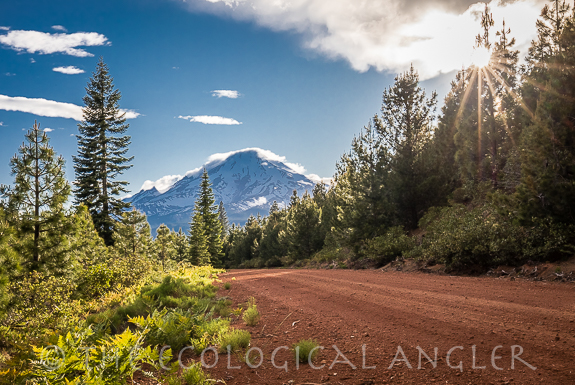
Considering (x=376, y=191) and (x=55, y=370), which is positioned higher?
(x=376, y=191)

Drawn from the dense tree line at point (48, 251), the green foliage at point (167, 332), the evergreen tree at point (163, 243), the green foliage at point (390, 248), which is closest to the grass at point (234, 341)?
the green foliage at point (167, 332)

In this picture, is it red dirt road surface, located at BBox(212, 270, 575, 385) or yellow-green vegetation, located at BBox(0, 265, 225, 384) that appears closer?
yellow-green vegetation, located at BBox(0, 265, 225, 384)

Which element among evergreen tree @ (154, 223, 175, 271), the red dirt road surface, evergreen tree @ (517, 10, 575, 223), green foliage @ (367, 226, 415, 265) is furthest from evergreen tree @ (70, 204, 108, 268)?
evergreen tree @ (154, 223, 175, 271)

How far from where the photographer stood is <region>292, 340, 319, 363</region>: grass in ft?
12.5

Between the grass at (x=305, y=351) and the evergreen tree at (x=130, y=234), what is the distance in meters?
24.4

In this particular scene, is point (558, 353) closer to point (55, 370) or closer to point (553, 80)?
point (55, 370)

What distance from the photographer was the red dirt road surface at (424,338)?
309 cm

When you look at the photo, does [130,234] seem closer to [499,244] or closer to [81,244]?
[81,244]

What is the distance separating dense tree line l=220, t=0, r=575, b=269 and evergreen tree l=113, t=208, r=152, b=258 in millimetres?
16327

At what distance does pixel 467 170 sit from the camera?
2422 centimetres

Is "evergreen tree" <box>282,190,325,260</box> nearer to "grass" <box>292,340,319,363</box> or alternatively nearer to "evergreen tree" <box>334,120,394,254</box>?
"evergreen tree" <box>334,120,394,254</box>

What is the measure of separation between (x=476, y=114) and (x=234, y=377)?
26.9 m

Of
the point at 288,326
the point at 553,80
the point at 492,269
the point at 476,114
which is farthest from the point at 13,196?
the point at 476,114

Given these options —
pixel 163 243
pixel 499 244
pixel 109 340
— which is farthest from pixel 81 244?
pixel 163 243
